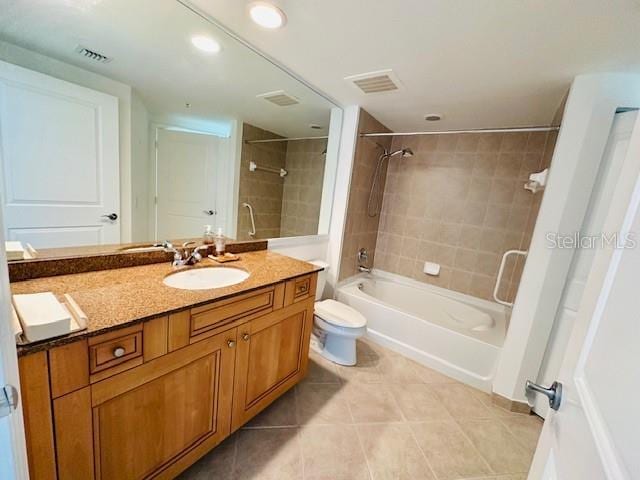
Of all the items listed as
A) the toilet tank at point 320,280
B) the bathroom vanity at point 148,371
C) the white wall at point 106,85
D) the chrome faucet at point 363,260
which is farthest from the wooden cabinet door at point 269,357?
the chrome faucet at point 363,260

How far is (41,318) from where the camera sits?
0.71 m

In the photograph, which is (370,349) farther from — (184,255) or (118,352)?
(118,352)

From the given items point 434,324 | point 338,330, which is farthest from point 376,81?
point 434,324

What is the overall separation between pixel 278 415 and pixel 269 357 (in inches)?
17.1

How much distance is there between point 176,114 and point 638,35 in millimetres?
2265

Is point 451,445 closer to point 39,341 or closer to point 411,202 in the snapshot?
point 39,341

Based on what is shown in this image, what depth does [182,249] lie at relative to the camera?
4.99 ft

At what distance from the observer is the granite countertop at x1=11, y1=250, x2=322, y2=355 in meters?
0.82

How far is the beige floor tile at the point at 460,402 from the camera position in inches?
69.1

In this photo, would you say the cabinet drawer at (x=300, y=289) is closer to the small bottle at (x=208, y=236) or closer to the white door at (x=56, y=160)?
the small bottle at (x=208, y=236)

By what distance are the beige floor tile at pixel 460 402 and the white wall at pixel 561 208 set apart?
0.22 metres

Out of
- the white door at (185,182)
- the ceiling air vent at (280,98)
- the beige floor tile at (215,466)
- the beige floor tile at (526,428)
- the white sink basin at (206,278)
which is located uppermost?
the ceiling air vent at (280,98)

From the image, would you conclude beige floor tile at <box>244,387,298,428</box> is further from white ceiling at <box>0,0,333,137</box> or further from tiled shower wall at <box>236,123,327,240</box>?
white ceiling at <box>0,0,333,137</box>

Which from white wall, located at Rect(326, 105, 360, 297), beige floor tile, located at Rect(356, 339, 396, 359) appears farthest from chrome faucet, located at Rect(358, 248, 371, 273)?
beige floor tile, located at Rect(356, 339, 396, 359)
